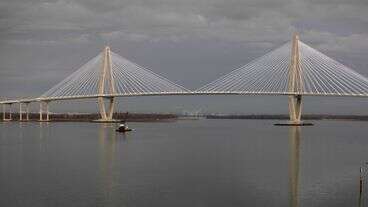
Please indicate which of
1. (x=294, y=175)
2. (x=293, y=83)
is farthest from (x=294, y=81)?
(x=294, y=175)

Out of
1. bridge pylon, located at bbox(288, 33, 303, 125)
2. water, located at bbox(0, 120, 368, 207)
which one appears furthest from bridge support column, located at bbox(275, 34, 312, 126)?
water, located at bbox(0, 120, 368, 207)

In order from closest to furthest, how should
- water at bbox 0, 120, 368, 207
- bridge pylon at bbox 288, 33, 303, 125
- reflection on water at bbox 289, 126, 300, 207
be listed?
1. water at bbox 0, 120, 368, 207
2. reflection on water at bbox 289, 126, 300, 207
3. bridge pylon at bbox 288, 33, 303, 125

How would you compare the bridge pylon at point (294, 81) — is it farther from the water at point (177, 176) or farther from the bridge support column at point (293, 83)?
the water at point (177, 176)

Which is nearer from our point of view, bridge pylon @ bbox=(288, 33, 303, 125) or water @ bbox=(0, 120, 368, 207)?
water @ bbox=(0, 120, 368, 207)

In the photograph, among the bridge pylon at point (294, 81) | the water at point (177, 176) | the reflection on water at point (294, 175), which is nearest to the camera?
the water at point (177, 176)

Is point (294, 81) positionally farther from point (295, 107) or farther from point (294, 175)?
point (294, 175)

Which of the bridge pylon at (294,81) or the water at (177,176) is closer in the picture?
the water at (177,176)

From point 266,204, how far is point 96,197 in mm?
3837

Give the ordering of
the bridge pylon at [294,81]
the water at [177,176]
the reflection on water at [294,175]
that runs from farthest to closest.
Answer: the bridge pylon at [294,81], the reflection on water at [294,175], the water at [177,176]

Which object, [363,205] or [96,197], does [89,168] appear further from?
[363,205]

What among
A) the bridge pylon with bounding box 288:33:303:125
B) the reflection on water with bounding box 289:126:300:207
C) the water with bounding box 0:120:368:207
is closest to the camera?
the water with bounding box 0:120:368:207

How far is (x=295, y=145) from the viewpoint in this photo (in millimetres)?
30250

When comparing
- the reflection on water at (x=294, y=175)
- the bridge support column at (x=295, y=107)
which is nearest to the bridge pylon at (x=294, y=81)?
the bridge support column at (x=295, y=107)

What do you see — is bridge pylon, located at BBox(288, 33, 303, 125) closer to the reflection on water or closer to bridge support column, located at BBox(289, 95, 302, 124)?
bridge support column, located at BBox(289, 95, 302, 124)
